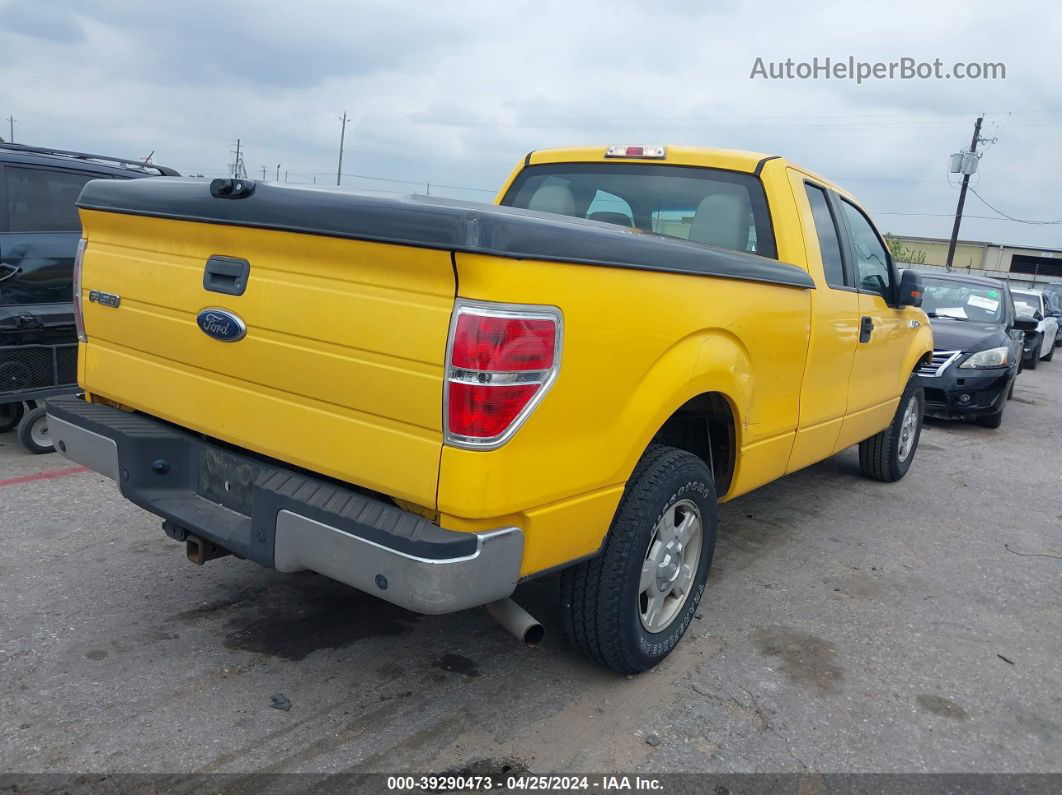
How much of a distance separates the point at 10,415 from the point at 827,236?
5536 millimetres

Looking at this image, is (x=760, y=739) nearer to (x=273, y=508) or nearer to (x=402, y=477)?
(x=402, y=477)

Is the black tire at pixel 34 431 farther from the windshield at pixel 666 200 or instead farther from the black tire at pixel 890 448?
the black tire at pixel 890 448

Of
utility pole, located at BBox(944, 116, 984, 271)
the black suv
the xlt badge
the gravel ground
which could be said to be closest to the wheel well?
the gravel ground

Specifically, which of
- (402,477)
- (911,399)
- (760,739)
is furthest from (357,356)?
(911,399)

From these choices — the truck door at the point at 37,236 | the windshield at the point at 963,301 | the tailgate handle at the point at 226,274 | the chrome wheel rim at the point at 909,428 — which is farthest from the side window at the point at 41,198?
the windshield at the point at 963,301

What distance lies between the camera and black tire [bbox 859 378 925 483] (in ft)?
20.0

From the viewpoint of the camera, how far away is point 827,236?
14.8 feet

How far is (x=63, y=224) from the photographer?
581cm

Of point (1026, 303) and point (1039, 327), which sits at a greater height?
point (1026, 303)

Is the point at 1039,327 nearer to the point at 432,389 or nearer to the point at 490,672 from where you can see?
the point at 490,672

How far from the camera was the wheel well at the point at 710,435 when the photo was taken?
3496mm

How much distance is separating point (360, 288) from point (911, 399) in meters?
4.92

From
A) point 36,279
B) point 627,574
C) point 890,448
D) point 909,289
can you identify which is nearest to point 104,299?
point 627,574

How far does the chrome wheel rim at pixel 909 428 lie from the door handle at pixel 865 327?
4.98ft
